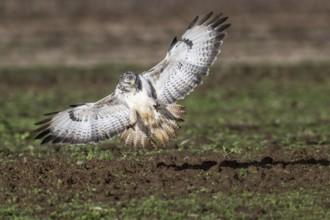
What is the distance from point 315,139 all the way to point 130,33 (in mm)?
16329

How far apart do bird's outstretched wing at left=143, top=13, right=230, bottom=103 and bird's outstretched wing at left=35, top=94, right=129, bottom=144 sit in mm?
542

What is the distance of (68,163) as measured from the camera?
12000 mm

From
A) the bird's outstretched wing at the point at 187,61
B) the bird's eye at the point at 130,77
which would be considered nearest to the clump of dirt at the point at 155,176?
the bird's outstretched wing at the point at 187,61

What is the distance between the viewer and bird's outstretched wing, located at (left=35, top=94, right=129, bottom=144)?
11.5 m

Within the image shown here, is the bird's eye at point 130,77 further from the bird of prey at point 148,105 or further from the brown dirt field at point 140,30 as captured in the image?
the brown dirt field at point 140,30

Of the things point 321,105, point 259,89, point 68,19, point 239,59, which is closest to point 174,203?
point 321,105

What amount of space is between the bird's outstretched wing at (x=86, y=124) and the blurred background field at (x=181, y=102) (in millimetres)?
378

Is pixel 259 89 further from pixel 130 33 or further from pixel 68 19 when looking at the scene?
pixel 68 19

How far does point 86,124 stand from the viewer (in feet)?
38.1

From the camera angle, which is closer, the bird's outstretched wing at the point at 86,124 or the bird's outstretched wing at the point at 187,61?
the bird's outstretched wing at the point at 86,124

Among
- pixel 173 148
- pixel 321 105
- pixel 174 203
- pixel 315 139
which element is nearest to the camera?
pixel 174 203

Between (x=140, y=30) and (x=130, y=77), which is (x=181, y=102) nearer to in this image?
(x=130, y=77)

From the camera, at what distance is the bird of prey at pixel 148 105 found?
1143 centimetres

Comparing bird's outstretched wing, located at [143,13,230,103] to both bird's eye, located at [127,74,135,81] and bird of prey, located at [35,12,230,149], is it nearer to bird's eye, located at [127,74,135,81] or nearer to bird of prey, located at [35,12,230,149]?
bird of prey, located at [35,12,230,149]
